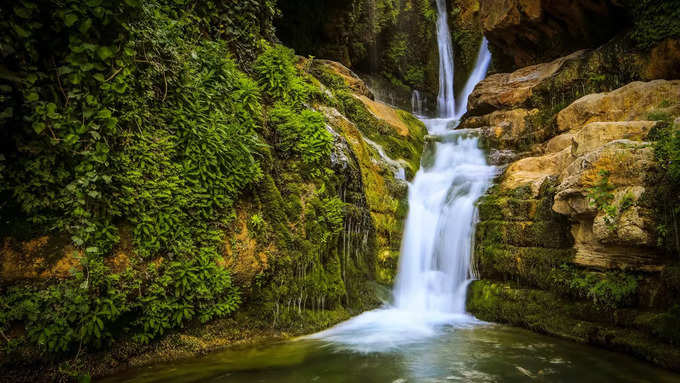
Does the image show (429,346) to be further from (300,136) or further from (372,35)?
(372,35)

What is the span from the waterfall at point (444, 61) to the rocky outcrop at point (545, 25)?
5.13m

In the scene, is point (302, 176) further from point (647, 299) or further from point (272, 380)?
point (647, 299)

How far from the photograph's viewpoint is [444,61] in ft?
71.4

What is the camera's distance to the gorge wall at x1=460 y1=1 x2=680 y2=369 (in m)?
4.64

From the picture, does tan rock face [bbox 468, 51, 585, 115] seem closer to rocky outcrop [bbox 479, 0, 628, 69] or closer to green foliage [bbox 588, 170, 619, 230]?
rocky outcrop [bbox 479, 0, 628, 69]

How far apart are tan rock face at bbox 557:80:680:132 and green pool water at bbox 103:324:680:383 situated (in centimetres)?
668

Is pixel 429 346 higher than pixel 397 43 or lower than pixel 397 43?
lower

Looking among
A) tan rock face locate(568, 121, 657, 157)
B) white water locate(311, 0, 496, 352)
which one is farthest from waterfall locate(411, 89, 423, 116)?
tan rock face locate(568, 121, 657, 157)

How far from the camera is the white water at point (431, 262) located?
570cm

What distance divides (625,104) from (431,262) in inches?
263

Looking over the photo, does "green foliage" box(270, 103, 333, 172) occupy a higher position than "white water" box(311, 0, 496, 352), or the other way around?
"green foliage" box(270, 103, 333, 172)

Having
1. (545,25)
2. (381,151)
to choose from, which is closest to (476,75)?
(545,25)

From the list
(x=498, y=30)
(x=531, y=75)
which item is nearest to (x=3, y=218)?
(x=531, y=75)

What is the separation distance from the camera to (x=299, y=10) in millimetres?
14453
